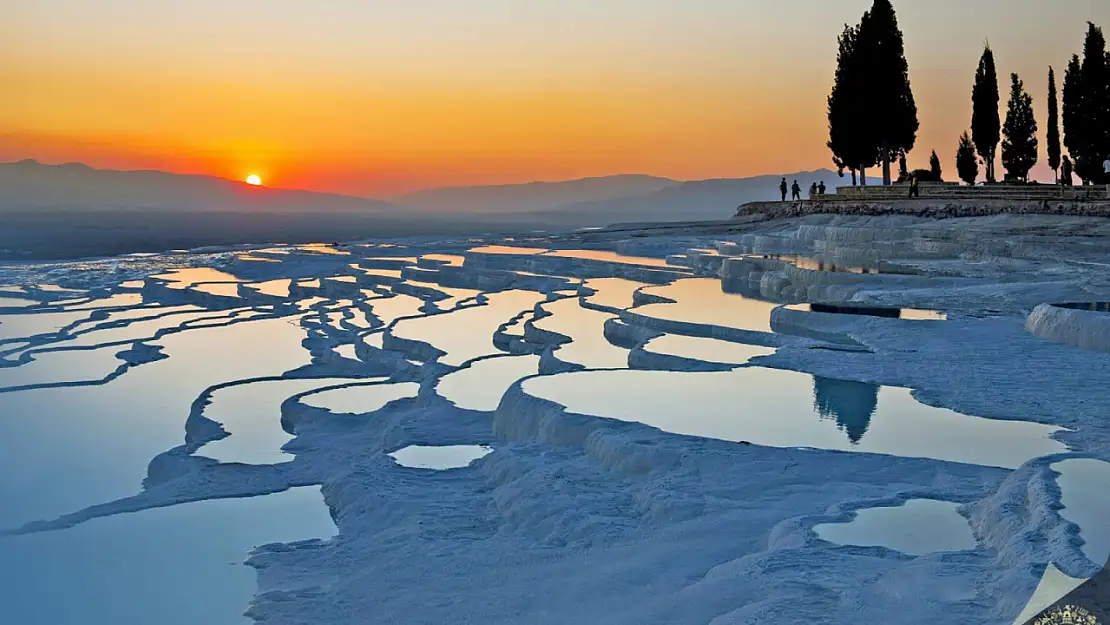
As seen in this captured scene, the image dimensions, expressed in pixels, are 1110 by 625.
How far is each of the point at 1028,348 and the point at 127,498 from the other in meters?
9.57

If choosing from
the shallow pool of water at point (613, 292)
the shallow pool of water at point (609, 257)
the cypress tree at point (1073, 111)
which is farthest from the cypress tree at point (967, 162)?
the shallow pool of water at point (613, 292)

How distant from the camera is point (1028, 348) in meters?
11.9

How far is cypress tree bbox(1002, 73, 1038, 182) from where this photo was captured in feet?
130

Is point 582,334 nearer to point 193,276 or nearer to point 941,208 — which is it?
point 193,276

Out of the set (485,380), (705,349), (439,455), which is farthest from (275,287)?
(439,455)

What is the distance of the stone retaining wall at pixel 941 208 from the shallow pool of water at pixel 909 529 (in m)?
22.0

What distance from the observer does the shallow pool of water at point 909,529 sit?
583cm

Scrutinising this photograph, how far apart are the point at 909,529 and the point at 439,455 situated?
420 centimetres

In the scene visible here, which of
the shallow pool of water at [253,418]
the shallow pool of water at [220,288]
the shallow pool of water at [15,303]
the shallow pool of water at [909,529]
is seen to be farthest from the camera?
the shallow pool of water at [220,288]

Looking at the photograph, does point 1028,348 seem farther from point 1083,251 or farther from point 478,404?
point 1083,251

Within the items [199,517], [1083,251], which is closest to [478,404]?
[199,517]

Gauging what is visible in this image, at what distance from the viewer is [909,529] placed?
6.12 meters

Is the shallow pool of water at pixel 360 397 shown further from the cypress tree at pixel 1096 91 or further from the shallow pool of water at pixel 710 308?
the cypress tree at pixel 1096 91

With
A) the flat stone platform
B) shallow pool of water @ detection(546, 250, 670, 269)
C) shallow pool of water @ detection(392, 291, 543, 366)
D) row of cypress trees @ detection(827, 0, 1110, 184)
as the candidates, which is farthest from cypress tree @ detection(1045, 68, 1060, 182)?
shallow pool of water @ detection(392, 291, 543, 366)
